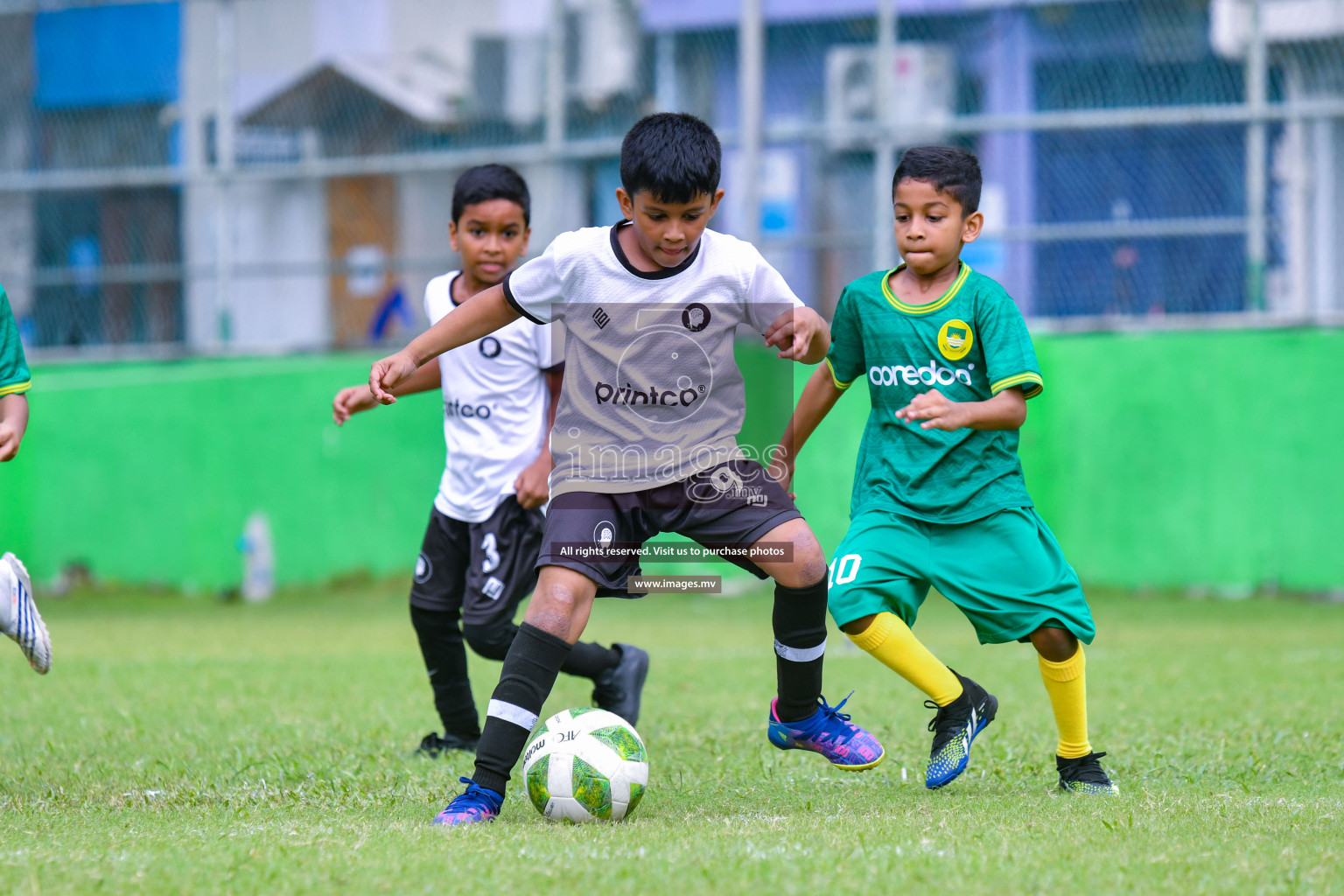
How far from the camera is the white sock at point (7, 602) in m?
4.01

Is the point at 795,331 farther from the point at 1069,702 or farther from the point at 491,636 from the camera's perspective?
the point at 491,636

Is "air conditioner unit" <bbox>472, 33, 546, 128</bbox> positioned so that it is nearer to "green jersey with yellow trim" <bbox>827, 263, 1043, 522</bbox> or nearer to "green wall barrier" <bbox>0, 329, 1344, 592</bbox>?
"green wall barrier" <bbox>0, 329, 1344, 592</bbox>

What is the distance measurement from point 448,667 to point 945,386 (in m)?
1.92

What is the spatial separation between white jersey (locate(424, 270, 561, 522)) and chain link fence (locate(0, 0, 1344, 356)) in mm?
5821

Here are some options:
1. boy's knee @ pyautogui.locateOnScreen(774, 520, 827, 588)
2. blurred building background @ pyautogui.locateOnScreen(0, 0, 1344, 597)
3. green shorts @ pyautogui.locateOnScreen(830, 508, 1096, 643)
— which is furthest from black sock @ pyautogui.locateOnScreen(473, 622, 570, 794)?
blurred building background @ pyautogui.locateOnScreen(0, 0, 1344, 597)

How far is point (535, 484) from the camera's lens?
4473 mm

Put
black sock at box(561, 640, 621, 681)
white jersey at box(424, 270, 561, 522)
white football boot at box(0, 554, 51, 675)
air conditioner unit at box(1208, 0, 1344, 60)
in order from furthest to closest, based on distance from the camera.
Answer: air conditioner unit at box(1208, 0, 1344, 60) → black sock at box(561, 640, 621, 681) → white jersey at box(424, 270, 561, 522) → white football boot at box(0, 554, 51, 675)

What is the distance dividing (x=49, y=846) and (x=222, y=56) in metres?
9.88

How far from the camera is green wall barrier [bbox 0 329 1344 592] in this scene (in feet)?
32.5

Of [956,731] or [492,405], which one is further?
[492,405]

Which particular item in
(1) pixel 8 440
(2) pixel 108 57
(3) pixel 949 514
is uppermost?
(2) pixel 108 57

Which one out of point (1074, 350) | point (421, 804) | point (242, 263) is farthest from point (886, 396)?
point (242, 263)

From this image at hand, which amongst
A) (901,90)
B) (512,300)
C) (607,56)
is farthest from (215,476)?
(512,300)

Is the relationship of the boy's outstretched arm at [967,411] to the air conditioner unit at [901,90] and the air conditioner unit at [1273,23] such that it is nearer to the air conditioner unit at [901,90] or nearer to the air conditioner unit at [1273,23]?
the air conditioner unit at [901,90]
